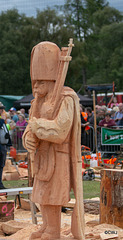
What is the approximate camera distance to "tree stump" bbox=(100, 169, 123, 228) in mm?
Result: 6285

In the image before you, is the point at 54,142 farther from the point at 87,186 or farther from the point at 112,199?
the point at 87,186

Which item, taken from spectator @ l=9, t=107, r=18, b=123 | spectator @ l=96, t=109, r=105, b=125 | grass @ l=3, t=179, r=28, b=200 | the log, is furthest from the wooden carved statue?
spectator @ l=9, t=107, r=18, b=123

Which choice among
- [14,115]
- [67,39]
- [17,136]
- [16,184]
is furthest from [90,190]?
[67,39]

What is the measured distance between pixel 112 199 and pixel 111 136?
25.7ft

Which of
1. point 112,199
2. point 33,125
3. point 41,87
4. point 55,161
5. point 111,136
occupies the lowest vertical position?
point 112,199

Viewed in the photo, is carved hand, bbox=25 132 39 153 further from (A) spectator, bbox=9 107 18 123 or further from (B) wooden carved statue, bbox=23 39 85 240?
(A) spectator, bbox=9 107 18 123

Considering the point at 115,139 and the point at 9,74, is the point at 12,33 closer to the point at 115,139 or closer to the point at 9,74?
the point at 9,74

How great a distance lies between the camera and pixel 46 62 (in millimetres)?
4738

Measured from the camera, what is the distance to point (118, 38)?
43969 mm

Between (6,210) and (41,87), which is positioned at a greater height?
(41,87)

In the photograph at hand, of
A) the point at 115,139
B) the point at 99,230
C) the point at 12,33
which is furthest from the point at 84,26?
the point at 99,230

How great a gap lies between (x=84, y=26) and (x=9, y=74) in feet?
29.8

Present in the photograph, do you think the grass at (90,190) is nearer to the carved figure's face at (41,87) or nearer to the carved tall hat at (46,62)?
the carved figure's face at (41,87)

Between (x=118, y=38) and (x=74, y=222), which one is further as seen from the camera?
(x=118, y=38)
